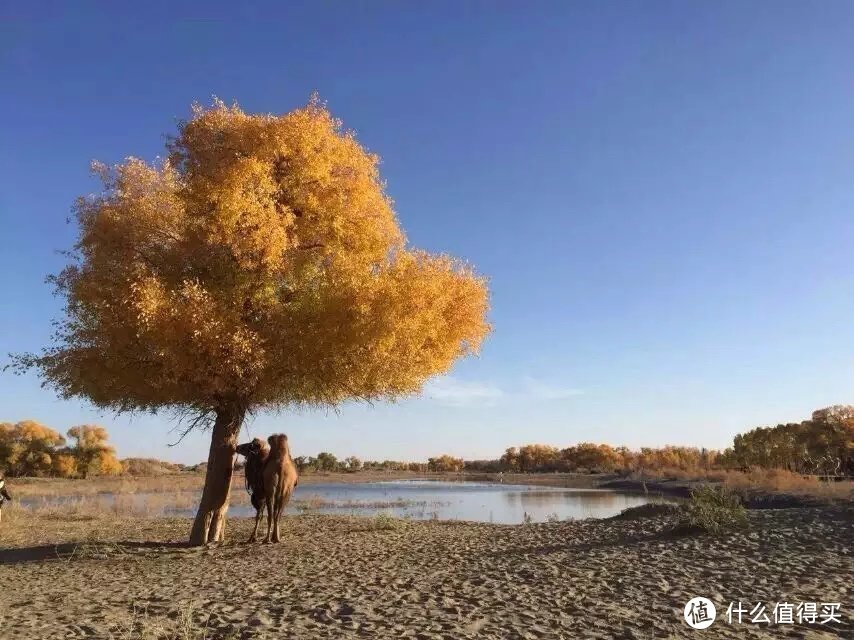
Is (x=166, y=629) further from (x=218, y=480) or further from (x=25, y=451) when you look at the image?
(x=25, y=451)

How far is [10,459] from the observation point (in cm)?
7462

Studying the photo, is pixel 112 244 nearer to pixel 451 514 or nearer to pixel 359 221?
pixel 359 221

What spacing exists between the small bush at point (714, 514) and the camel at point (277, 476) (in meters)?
9.61

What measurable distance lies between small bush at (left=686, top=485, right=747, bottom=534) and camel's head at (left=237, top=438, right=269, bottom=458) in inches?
412

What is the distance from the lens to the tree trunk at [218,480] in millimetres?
15016

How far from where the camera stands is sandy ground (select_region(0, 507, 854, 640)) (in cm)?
696

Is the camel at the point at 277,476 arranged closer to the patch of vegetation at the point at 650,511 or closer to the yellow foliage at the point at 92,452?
the patch of vegetation at the point at 650,511

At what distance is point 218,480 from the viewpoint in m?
15.1

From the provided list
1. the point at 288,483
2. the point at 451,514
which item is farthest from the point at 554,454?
the point at 288,483

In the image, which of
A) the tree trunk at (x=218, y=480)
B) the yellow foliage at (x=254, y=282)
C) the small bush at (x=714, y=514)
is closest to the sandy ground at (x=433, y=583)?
the small bush at (x=714, y=514)

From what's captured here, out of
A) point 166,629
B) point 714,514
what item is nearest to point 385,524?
point 714,514

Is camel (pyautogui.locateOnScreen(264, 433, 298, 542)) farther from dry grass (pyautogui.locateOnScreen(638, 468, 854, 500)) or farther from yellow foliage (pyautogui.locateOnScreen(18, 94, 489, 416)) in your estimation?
dry grass (pyautogui.locateOnScreen(638, 468, 854, 500))

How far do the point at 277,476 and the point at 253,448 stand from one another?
1218mm

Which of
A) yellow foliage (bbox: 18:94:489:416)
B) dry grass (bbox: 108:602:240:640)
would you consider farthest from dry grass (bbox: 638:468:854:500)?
dry grass (bbox: 108:602:240:640)
